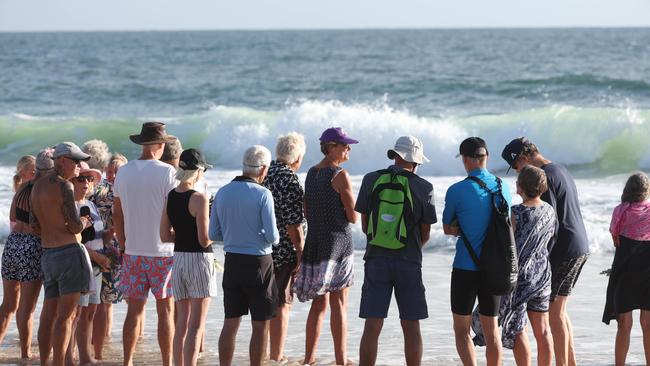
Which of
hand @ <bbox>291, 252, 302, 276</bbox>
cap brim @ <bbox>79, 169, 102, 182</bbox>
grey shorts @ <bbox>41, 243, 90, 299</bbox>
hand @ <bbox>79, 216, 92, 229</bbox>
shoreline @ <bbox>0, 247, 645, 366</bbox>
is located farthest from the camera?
shoreline @ <bbox>0, 247, 645, 366</bbox>

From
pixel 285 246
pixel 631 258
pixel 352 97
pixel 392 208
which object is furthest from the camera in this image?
pixel 352 97

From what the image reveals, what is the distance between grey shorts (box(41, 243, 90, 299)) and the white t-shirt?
A: 0.97 feet

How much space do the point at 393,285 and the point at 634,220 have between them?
1567 mm

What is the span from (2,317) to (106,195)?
113cm

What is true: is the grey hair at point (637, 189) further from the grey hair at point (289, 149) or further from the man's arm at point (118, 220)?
the man's arm at point (118, 220)

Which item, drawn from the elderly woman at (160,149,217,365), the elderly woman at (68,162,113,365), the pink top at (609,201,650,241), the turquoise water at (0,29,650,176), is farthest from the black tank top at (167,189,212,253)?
the turquoise water at (0,29,650,176)

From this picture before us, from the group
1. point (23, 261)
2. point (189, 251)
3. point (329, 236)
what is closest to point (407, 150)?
point (329, 236)

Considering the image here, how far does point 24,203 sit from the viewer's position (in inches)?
242

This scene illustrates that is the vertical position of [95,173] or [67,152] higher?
[67,152]

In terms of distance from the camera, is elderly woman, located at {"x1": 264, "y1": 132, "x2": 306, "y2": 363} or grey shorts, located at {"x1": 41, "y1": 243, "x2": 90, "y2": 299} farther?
elderly woman, located at {"x1": 264, "y1": 132, "x2": 306, "y2": 363}

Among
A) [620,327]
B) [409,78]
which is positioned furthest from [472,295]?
[409,78]

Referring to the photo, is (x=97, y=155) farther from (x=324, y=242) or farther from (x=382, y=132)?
(x=382, y=132)

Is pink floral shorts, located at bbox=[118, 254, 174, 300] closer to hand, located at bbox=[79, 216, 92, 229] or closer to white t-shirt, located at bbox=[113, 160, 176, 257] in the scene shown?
white t-shirt, located at bbox=[113, 160, 176, 257]

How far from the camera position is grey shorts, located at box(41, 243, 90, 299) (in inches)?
230
